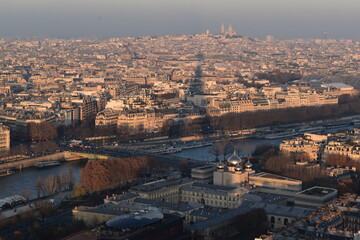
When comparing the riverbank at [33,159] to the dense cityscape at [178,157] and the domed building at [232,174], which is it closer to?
the dense cityscape at [178,157]

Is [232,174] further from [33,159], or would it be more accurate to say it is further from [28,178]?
[33,159]

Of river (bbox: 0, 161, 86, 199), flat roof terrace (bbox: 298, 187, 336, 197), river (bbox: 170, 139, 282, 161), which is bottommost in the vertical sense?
river (bbox: 0, 161, 86, 199)

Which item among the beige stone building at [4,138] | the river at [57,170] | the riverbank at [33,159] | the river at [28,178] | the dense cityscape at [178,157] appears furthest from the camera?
the beige stone building at [4,138]

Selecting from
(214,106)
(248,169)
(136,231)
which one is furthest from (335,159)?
(214,106)

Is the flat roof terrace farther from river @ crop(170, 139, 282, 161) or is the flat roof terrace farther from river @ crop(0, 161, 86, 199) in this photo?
river @ crop(170, 139, 282, 161)

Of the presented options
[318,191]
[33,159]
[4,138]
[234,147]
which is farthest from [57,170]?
[318,191]

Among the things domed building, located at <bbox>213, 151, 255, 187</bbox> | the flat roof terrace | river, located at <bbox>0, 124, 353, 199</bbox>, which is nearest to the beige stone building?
river, located at <bbox>0, 124, 353, 199</bbox>

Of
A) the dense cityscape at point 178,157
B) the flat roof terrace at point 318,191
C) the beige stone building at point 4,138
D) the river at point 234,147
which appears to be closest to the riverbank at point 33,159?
the dense cityscape at point 178,157
